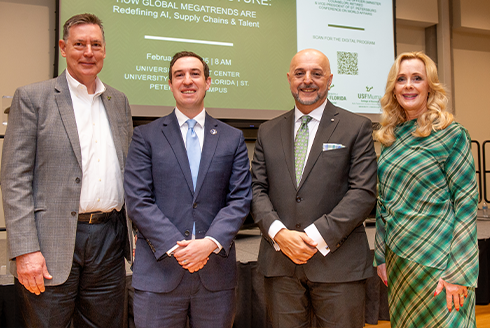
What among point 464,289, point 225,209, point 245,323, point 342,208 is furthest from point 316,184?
point 245,323

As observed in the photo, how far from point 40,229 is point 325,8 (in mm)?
4096

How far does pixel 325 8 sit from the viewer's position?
468cm

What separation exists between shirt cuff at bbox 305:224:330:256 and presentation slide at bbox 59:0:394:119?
2.65 meters

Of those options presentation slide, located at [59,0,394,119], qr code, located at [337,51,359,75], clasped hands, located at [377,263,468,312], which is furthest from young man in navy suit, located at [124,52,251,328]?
qr code, located at [337,51,359,75]

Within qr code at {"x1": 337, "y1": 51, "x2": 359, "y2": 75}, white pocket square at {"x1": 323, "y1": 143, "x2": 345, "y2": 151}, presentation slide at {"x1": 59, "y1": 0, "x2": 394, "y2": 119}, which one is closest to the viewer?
white pocket square at {"x1": 323, "y1": 143, "x2": 345, "y2": 151}

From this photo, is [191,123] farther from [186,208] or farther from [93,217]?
[93,217]

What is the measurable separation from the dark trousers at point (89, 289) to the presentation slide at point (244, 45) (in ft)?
7.53

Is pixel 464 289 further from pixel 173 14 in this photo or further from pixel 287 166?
pixel 173 14

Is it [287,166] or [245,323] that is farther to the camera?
[245,323]

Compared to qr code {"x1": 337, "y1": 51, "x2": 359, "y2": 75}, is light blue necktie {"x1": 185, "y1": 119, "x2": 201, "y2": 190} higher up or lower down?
lower down

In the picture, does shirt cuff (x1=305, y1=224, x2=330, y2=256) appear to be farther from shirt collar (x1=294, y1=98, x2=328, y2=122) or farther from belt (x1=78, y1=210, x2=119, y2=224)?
belt (x1=78, y1=210, x2=119, y2=224)

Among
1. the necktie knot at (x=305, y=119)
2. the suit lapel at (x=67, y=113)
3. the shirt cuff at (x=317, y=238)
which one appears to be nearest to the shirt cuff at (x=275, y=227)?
the shirt cuff at (x=317, y=238)

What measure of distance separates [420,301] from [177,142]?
1.28 metres

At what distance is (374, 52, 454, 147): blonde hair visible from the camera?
180cm
